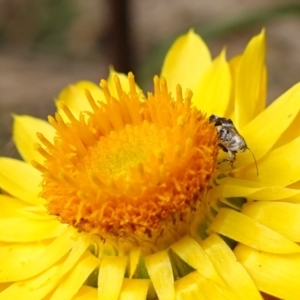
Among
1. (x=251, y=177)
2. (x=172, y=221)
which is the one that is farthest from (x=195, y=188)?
(x=251, y=177)

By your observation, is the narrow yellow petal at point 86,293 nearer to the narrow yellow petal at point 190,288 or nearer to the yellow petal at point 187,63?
the narrow yellow petal at point 190,288

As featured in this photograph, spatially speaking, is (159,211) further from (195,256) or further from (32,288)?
(32,288)

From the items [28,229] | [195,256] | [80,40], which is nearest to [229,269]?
[195,256]

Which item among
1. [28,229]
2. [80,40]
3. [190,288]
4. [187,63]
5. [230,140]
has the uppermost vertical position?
[187,63]

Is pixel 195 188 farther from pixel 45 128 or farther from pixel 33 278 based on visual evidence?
pixel 45 128

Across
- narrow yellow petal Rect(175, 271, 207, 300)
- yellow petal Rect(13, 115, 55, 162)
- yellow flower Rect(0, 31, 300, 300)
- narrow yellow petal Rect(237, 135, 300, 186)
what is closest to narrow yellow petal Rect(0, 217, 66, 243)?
yellow flower Rect(0, 31, 300, 300)

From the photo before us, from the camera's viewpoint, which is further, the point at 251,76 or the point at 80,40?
the point at 80,40

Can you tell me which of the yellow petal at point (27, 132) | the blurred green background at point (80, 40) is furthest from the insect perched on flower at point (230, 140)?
the blurred green background at point (80, 40)
